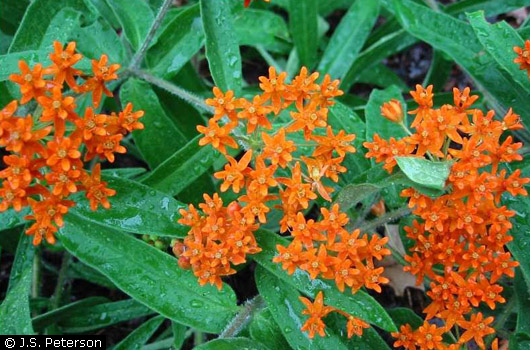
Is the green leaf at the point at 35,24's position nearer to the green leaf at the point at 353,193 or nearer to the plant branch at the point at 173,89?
the plant branch at the point at 173,89

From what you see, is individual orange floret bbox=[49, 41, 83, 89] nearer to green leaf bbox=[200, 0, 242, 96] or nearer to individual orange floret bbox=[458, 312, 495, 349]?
green leaf bbox=[200, 0, 242, 96]

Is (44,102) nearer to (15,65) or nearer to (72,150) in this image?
(72,150)

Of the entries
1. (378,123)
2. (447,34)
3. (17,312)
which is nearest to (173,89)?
(378,123)

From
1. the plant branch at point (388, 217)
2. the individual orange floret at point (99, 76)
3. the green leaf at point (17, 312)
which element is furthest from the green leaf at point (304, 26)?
the green leaf at point (17, 312)

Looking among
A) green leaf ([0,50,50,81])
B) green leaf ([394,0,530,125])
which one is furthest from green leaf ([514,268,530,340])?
green leaf ([0,50,50,81])

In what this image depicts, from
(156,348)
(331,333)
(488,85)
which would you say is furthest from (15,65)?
(488,85)

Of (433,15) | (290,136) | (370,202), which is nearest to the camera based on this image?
(370,202)
